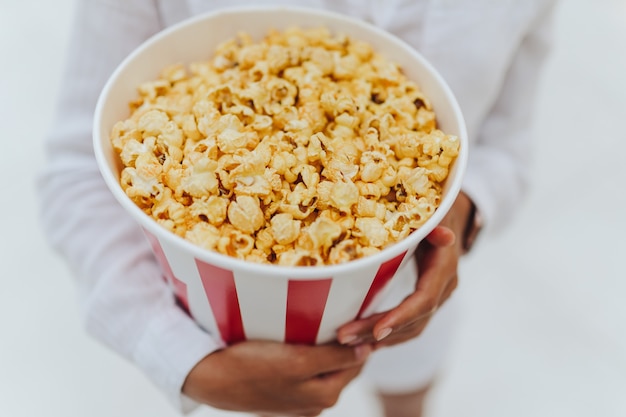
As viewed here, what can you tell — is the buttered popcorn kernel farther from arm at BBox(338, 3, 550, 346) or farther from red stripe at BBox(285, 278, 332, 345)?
arm at BBox(338, 3, 550, 346)

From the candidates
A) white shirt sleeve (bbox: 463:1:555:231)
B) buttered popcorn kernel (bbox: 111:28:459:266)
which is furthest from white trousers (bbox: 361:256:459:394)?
buttered popcorn kernel (bbox: 111:28:459:266)

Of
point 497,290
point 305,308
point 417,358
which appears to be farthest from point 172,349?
point 497,290

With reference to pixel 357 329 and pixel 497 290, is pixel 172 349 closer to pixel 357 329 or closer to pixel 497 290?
pixel 357 329

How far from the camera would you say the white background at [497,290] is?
1207 millimetres

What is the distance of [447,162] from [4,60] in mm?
1406

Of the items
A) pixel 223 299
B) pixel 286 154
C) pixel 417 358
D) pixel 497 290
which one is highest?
pixel 286 154

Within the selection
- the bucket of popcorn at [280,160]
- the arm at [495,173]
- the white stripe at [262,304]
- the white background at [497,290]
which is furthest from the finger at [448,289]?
the white background at [497,290]

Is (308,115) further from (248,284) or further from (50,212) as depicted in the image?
(50,212)

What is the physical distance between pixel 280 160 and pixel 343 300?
6.0 inches

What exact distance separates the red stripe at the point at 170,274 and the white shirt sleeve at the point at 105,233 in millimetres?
22

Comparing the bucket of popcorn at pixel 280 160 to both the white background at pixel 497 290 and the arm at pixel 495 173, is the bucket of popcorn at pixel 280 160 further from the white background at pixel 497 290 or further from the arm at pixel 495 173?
the white background at pixel 497 290

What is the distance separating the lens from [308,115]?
22.5 inches

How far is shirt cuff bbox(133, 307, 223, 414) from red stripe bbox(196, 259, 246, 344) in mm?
32

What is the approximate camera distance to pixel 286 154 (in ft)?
1.77
